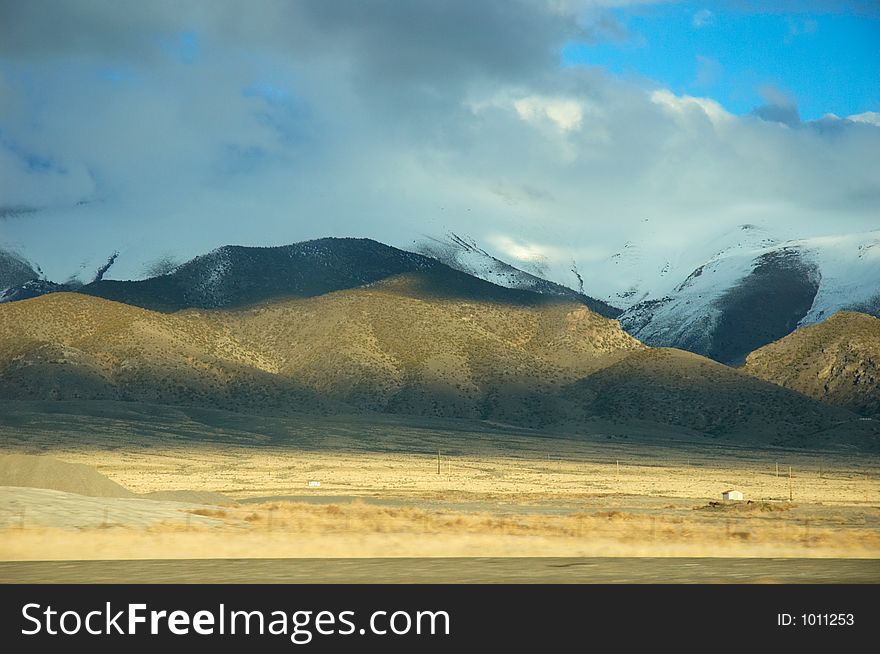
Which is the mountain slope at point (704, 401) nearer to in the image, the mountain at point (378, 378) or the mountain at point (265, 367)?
the mountain at point (378, 378)

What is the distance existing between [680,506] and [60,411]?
101 meters

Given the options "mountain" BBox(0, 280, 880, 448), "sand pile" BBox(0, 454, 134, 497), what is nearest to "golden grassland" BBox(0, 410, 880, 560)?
"sand pile" BBox(0, 454, 134, 497)

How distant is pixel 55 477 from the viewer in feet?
183

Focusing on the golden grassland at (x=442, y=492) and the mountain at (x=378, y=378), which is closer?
the golden grassland at (x=442, y=492)

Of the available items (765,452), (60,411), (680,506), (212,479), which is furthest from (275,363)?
(680,506)

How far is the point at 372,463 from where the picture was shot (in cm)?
11044

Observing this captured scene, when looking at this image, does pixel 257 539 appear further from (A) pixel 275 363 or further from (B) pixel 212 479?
(A) pixel 275 363

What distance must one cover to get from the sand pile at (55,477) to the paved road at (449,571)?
24.4 m

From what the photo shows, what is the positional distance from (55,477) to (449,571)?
32859 millimetres

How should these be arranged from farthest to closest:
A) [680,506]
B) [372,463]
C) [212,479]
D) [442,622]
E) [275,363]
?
[275,363], [372,463], [212,479], [680,506], [442,622]

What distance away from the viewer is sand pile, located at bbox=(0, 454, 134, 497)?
179 feet

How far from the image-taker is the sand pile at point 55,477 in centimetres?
5450

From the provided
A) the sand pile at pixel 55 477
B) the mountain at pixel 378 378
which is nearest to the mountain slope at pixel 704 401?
the mountain at pixel 378 378

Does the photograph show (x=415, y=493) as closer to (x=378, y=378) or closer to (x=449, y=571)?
(x=449, y=571)
